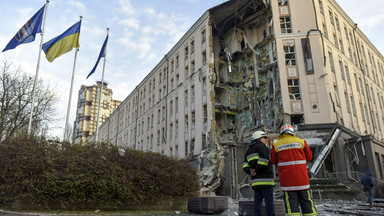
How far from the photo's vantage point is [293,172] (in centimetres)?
535

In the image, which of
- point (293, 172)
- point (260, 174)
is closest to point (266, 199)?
point (260, 174)

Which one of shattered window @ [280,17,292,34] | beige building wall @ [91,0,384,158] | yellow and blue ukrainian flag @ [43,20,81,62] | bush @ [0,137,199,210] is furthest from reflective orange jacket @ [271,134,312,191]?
shattered window @ [280,17,292,34]

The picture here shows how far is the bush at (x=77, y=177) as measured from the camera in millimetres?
8094

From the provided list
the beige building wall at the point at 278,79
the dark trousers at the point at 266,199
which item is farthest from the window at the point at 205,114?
the dark trousers at the point at 266,199

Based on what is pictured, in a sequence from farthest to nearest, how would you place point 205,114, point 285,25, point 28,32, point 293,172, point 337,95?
1. point 205,114
2. point 285,25
3. point 337,95
4. point 28,32
5. point 293,172

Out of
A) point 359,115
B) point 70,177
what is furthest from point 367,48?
point 70,177

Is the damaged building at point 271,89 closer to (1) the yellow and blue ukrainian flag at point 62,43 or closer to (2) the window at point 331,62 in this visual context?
(2) the window at point 331,62

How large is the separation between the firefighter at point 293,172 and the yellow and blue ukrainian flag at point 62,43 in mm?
15794

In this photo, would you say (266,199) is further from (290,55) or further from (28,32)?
(290,55)

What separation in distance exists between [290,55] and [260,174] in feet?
72.0

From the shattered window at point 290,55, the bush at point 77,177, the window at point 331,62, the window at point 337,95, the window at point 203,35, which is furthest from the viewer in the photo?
the window at point 203,35

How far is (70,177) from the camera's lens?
326 inches

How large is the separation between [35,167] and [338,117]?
75.6 feet

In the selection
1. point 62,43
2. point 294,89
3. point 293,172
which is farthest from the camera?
point 294,89
